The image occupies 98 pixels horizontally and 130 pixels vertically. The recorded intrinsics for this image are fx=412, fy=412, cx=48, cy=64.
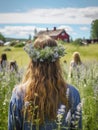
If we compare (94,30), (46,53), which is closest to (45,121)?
(46,53)

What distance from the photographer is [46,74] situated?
289 cm

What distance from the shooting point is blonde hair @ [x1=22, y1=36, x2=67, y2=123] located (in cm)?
287

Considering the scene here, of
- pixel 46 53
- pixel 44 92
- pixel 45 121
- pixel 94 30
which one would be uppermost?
pixel 46 53

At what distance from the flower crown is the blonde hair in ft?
0.11

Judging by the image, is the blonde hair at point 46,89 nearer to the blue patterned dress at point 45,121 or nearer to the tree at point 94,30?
the blue patterned dress at point 45,121

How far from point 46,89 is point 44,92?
3cm

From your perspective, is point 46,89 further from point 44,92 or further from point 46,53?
point 46,53

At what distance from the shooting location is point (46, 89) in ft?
9.45

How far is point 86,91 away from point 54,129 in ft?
10.7

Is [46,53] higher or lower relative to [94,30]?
higher

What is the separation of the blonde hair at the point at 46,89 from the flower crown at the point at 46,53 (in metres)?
0.03

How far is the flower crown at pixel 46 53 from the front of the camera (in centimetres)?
289

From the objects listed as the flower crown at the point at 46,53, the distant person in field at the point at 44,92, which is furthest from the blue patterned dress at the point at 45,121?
the flower crown at the point at 46,53

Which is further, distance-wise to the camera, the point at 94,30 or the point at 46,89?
the point at 94,30
